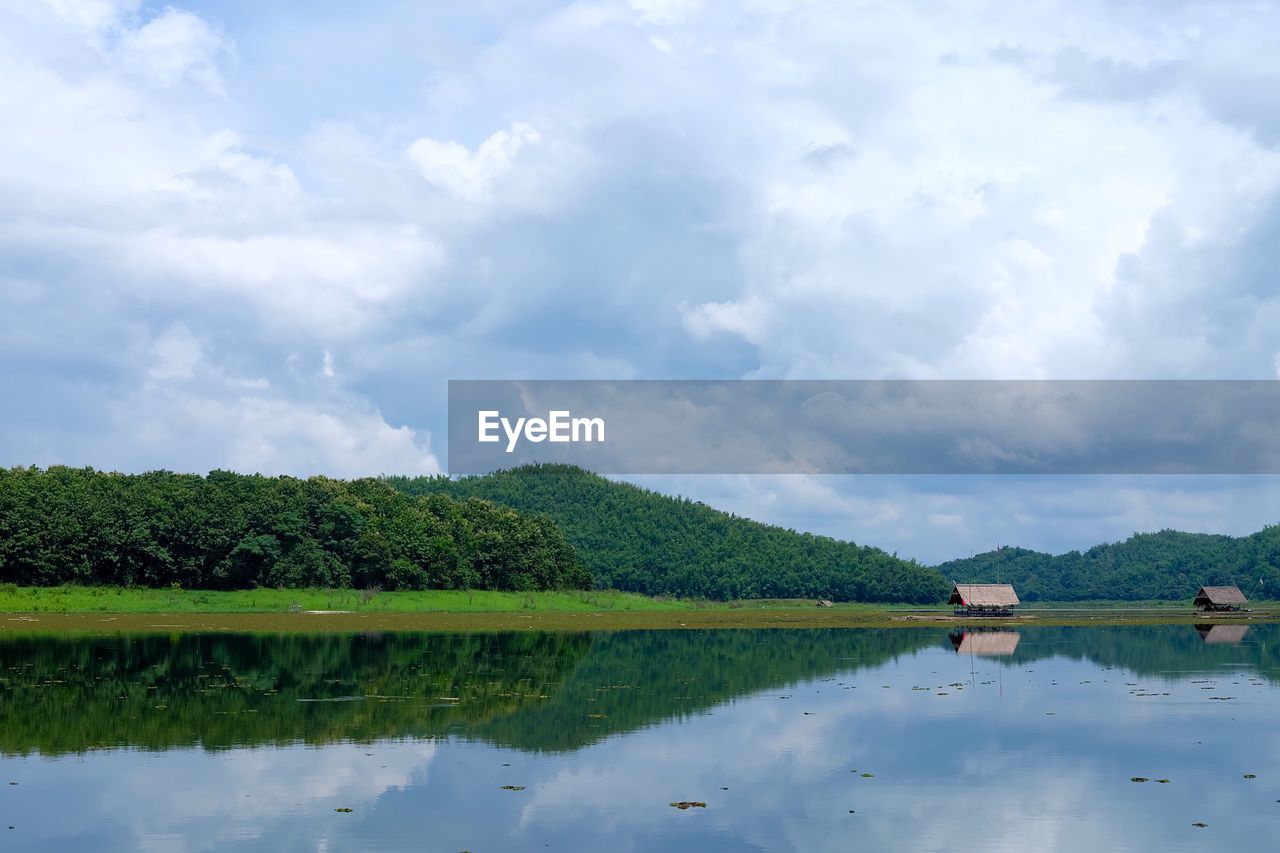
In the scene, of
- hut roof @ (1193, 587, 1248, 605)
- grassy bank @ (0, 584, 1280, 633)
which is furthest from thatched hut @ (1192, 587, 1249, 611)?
grassy bank @ (0, 584, 1280, 633)

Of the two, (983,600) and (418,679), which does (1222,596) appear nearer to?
(983,600)

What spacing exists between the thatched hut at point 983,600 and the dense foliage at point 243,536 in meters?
51.2

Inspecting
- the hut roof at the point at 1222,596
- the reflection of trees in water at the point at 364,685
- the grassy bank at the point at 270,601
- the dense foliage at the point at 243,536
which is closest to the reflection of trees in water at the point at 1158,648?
the reflection of trees in water at the point at 364,685

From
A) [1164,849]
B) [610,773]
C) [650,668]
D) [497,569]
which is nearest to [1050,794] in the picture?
[1164,849]

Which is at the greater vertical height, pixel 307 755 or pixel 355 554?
pixel 355 554

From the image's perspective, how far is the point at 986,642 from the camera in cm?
8462

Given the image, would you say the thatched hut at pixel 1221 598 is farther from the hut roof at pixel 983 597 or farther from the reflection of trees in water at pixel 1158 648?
the reflection of trees in water at pixel 1158 648

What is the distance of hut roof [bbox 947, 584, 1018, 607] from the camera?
122375 mm

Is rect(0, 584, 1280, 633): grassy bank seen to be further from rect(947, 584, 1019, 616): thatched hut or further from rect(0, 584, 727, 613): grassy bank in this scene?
rect(947, 584, 1019, 616): thatched hut

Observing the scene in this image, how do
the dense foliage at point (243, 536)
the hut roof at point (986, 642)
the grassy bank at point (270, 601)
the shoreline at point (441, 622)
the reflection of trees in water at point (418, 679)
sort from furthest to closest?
the dense foliage at point (243, 536), the grassy bank at point (270, 601), the shoreline at point (441, 622), the hut roof at point (986, 642), the reflection of trees in water at point (418, 679)

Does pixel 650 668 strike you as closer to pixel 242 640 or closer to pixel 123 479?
pixel 242 640

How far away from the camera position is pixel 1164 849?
22.5 metres

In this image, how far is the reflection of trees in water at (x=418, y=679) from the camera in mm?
36219

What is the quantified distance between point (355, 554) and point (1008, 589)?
69679 millimetres
